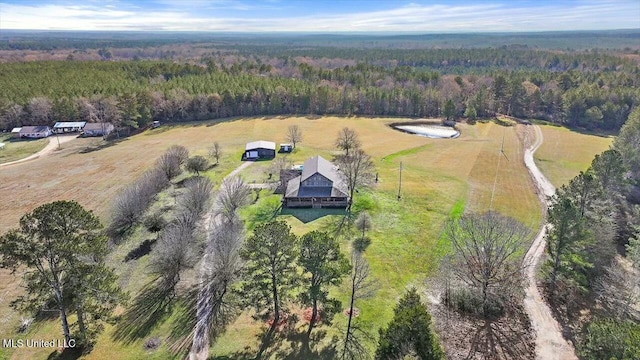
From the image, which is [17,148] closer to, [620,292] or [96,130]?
[96,130]

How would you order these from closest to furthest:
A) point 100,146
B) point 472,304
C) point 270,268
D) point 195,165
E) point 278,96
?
point 270,268, point 472,304, point 195,165, point 100,146, point 278,96

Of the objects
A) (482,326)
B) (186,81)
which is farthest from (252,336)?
(186,81)

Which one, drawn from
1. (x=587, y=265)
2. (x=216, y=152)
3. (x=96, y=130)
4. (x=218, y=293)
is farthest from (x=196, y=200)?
(x=96, y=130)

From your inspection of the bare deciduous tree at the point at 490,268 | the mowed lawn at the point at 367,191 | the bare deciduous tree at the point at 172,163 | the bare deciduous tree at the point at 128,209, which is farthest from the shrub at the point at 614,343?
the bare deciduous tree at the point at 172,163

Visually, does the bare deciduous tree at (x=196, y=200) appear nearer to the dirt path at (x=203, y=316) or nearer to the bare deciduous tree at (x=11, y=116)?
the dirt path at (x=203, y=316)

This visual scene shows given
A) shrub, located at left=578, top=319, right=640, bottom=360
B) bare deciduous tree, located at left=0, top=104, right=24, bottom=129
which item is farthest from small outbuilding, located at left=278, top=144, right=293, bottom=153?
bare deciduous tree, located at left=0, top=104, right=24, bottom=129

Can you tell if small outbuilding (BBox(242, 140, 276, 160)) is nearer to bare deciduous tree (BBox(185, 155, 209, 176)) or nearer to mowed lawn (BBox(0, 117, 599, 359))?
mowed lawn (BBox(0, 117, 599, 359))
